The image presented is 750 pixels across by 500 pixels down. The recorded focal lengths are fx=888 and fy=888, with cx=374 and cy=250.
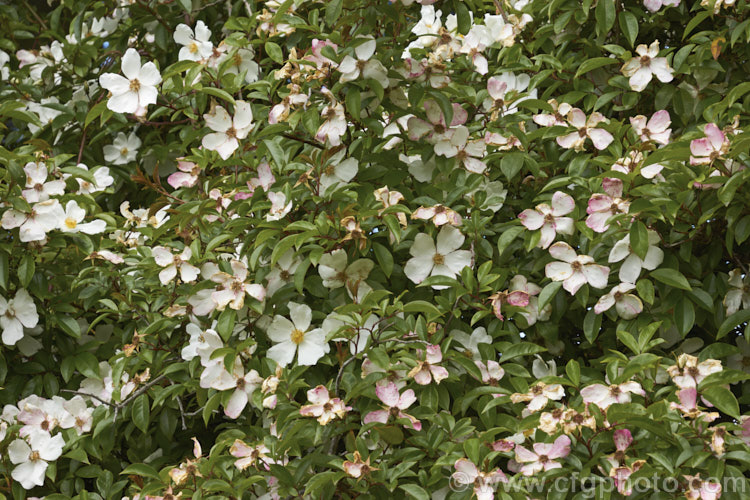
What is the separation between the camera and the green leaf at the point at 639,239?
5.77 feet

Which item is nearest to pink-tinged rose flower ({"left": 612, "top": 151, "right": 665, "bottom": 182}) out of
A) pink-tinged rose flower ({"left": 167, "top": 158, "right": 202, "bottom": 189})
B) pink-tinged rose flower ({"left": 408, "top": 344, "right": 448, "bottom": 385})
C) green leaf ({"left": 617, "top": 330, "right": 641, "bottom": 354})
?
green leaf ({"left": 617, "top": 330, "right": 641, "bottom": 354})

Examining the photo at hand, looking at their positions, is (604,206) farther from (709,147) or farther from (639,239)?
(709,147)

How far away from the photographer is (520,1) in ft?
8.11

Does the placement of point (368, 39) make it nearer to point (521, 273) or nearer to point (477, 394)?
point (521, 273)

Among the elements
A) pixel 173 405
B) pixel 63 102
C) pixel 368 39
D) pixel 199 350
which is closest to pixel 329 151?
pixel 368 39

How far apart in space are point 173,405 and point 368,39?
3.02ft

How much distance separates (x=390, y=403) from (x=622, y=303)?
0.55 m

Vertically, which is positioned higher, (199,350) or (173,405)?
(199,350)

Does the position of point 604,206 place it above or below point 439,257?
above

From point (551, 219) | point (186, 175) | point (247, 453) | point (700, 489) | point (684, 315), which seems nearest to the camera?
point (700, 489)

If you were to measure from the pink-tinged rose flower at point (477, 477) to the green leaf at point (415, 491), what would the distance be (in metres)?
0.06

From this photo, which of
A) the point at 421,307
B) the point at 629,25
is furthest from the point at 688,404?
the point at 629,25

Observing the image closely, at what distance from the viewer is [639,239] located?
176 cm

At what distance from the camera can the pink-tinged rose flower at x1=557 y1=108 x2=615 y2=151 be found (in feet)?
6.75
